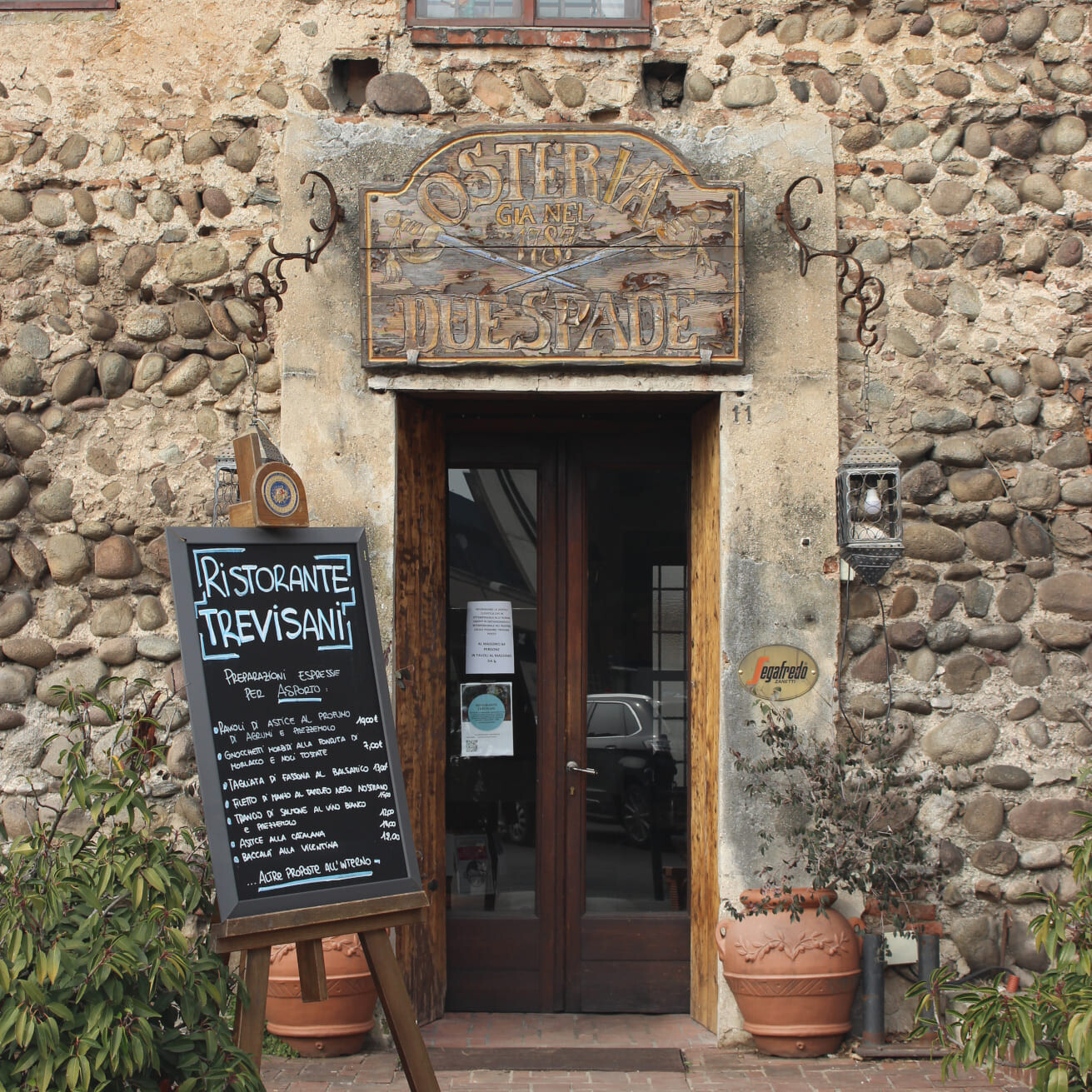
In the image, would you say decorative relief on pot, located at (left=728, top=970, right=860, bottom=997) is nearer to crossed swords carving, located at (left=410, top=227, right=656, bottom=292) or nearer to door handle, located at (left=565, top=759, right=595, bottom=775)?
door handle, located at (left=565, top=759, right=595, bottom=775)

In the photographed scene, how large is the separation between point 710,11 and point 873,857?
3.52m

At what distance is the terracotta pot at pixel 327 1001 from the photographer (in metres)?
4.35

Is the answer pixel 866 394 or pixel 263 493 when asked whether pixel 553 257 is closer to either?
pixel 866 394

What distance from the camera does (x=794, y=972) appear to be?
4312 millimetres

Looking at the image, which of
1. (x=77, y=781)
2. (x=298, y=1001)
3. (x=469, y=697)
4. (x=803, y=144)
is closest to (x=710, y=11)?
(x=803, y=144)

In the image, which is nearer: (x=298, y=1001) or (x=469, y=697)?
(x=298, y=1001)

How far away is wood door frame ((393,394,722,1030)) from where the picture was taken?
4.70 meters

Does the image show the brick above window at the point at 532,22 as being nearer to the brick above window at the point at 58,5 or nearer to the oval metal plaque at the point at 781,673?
the brick above window at the point at 58,5

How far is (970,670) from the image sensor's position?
4.64 m

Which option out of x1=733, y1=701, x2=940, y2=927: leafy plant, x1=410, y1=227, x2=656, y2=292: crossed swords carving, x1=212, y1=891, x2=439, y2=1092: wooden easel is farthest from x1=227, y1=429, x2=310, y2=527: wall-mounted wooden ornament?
x1=733, y1=701, x2=940, y2=927: leafy plant

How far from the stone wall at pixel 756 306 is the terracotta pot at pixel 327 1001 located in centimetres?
79

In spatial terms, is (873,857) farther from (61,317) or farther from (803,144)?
(61,317)

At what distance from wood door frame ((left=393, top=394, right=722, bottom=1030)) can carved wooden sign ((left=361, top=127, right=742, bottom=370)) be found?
0.34m

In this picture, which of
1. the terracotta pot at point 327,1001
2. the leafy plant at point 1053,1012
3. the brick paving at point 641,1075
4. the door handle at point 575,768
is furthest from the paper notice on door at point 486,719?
the leafy plant at point 1053,1012
